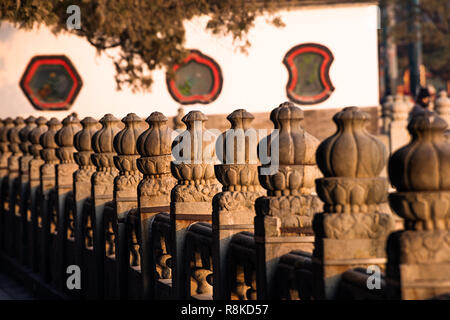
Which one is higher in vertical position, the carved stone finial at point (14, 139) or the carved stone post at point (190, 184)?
the carved stone finial at point (14, 139)

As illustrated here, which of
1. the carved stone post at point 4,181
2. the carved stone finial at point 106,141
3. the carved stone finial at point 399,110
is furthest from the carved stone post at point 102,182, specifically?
the carved stone finial at point 399,110

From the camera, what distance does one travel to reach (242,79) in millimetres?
28859

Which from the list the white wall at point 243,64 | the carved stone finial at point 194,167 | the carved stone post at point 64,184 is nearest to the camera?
the carved stone finial at point 194,167

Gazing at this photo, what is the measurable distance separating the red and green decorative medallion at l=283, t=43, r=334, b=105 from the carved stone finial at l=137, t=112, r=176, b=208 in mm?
20241

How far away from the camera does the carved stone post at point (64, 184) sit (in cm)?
1242

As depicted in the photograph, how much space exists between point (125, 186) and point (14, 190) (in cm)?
754

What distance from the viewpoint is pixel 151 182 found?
8.72 metres

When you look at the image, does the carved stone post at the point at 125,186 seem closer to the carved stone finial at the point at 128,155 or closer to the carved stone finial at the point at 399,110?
the carved stone finial at the point at 128,155

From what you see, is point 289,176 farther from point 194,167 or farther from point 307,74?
point 307,74

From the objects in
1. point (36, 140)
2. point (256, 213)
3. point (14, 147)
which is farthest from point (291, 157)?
point (14, 147)

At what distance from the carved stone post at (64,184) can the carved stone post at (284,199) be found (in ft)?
21.9

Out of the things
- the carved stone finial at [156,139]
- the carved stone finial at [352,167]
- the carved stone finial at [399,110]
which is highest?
the carved stone finial at [399,110]
